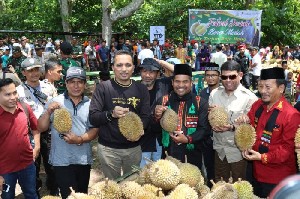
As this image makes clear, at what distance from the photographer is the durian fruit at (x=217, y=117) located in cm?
378

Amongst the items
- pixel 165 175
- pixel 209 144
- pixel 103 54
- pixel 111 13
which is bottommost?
pixel 209 144

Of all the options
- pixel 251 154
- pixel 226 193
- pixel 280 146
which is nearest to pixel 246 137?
pixel 251 154

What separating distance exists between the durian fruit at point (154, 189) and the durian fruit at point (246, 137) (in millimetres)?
1122

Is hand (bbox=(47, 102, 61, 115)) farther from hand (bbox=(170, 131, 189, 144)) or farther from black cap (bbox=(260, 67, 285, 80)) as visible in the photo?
black cap (bbox=(260, 67, 285, 80))

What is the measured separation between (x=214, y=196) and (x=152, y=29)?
56.5 ft

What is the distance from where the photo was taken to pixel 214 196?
8.48 feet

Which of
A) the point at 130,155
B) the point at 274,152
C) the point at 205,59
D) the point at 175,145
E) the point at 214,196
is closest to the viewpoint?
the point at 214,196

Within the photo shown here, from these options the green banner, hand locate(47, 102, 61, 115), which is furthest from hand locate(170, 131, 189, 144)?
the green banner

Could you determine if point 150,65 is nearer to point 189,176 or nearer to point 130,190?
point 189,176

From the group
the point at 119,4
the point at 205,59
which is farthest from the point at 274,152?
the point at 119,4

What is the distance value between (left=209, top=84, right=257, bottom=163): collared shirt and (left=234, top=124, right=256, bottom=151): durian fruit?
0.60 m

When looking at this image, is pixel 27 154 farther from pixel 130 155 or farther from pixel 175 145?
pixel 175 145

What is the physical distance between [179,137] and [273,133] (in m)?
0.97

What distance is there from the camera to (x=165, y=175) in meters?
2.78
